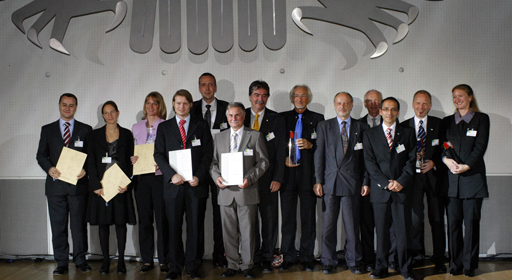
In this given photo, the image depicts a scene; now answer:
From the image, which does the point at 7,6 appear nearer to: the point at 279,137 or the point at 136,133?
the point at 136,133

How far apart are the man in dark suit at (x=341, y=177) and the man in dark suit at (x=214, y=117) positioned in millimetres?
1090

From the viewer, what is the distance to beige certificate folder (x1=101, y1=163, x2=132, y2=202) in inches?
159

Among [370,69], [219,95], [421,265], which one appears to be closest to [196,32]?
[219,95]

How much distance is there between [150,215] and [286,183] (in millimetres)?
1502

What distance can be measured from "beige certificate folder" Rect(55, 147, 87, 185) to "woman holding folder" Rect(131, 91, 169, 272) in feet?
1.81

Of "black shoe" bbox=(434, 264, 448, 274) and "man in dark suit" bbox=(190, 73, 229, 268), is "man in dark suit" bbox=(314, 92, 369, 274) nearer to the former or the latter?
"black shoe" bbox=(434, 264, 448, 274)

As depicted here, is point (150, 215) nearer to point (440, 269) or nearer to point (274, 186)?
point (274, 186)

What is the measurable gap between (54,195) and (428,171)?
401 centimetres

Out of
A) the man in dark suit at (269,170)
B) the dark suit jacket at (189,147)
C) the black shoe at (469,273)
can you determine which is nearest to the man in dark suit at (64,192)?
the dark suit jacket at (189,147)

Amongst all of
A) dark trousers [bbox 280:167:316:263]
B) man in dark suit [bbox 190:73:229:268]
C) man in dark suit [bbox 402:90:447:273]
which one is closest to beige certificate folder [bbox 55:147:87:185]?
man in dark suit [bbox 190:73:229:268]

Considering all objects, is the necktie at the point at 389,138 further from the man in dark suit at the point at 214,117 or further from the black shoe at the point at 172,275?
the black shoe at the point at 172,275

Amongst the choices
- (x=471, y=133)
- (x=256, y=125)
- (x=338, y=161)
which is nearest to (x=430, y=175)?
(x=471, y=133)

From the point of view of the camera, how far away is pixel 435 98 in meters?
4.85

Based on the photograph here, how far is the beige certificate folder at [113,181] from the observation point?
405 cm
